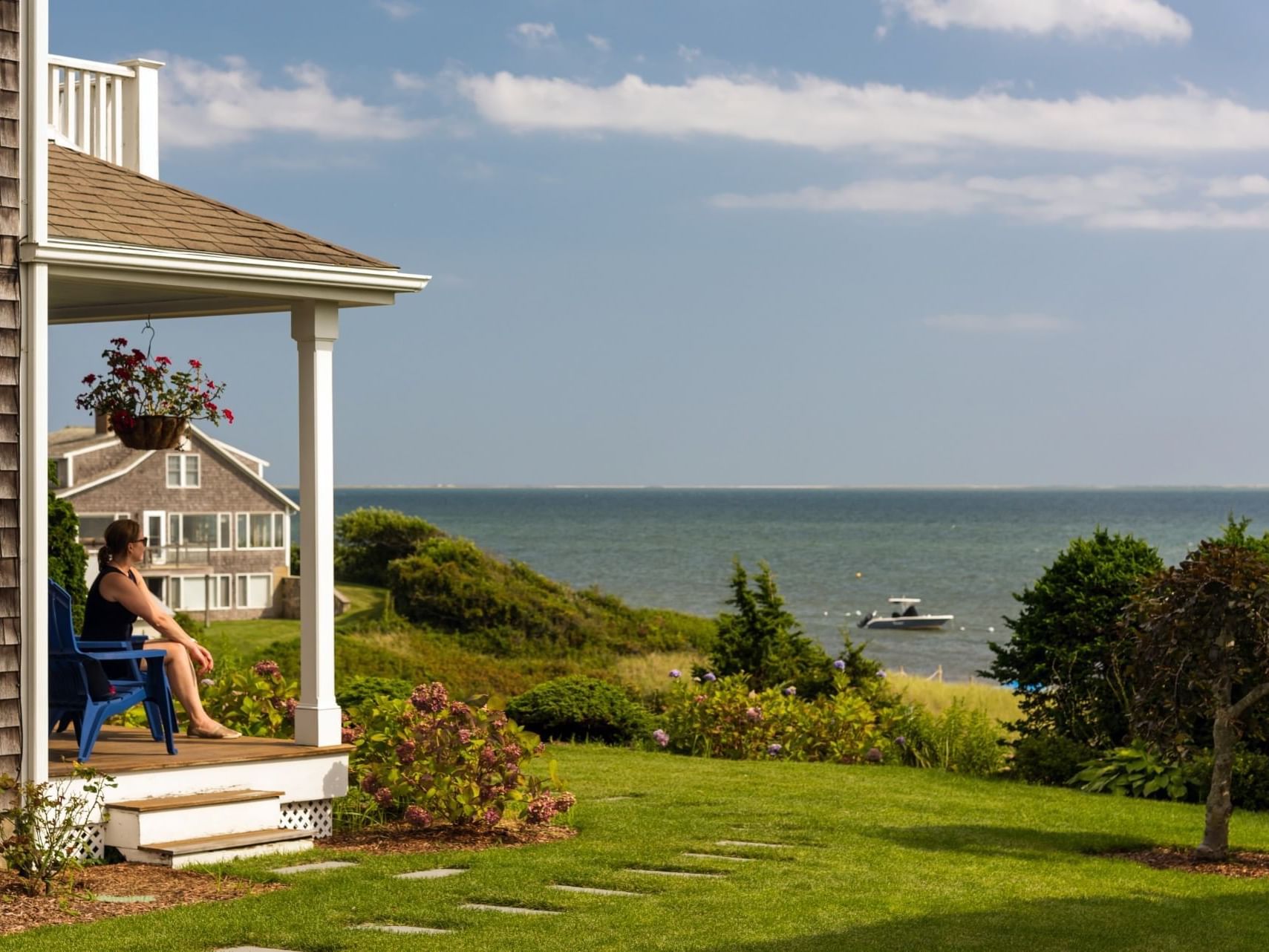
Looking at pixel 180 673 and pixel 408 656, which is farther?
pixel 408 656

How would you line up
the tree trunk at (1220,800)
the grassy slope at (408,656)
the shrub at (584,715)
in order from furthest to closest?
1. the grassy slope at (408,656)
2. the shrub at (584,715)
3. the tree trunk at (1220,800)

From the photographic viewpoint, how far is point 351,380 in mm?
81062

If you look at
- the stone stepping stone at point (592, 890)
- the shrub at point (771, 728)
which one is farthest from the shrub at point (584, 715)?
the stone stepping stone at point (592, 890)

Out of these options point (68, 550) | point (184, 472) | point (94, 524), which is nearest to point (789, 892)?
point (68, 550)

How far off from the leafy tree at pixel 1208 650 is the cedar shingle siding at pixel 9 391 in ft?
18.8

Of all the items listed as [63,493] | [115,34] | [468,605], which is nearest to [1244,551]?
[468,605]

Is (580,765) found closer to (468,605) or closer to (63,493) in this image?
(468,605)

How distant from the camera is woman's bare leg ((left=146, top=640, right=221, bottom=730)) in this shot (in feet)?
27.7

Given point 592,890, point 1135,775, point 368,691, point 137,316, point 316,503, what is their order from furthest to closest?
point 368,691 → point 1135,775 → point 137,316 → point 316,503 → point 592,890

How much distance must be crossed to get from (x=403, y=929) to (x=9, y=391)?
3.10 metres

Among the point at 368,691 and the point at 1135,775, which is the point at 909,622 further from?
the point at 1135,775

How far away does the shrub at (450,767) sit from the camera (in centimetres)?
806

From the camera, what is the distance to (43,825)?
6992 millimetres

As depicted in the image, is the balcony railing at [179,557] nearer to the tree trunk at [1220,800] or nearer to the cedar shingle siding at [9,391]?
the cedar shingle siding at [9,391]
